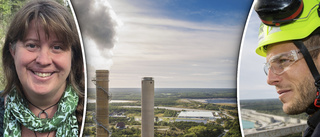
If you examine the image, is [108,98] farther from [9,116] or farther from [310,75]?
[310,75]

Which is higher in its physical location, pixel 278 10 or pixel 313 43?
pixel 278 10

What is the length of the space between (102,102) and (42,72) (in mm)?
2206

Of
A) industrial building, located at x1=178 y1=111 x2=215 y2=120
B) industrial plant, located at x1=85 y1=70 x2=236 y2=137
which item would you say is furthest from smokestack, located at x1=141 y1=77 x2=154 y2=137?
industrial building, located at x1=178 y1=111 x2=215 y2=120

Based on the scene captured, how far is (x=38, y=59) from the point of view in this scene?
3.70ft

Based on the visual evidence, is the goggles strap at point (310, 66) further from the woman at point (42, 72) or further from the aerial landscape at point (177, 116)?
the aerial landscape at point (177, 116)

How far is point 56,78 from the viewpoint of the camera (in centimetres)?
119

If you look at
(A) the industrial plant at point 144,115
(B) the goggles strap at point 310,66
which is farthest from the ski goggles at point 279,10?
(A) the industrial plant at point 144,115

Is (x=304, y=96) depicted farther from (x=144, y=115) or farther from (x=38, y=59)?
(x=144, y=115)

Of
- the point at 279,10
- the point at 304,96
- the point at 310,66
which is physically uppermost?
the point at 279,10

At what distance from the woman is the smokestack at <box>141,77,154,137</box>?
1.44m

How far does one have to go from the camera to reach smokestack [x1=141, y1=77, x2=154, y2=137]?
279 cm

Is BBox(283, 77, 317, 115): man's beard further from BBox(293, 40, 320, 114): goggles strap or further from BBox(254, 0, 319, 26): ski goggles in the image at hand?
BBox(254, 0, 319, 26): ski goggles

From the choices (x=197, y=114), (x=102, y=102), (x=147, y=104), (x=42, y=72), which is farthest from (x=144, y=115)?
(x=197, y=114)

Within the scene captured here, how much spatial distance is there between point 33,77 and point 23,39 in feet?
0.56
